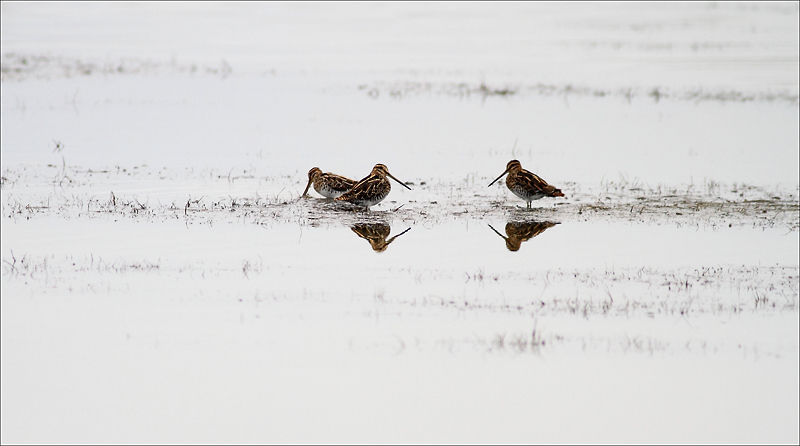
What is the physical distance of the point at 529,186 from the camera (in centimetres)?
1377

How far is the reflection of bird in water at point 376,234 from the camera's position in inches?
452

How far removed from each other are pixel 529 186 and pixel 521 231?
1.49 meters

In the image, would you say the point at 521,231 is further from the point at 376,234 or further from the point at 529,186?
the point at 376,234

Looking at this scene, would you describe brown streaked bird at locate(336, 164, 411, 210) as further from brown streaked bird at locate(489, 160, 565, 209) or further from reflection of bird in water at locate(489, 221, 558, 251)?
brown streaked bird at locate(489, 160, 565, 209)

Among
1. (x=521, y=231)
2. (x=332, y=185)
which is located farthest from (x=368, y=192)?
(x=521, y=231)

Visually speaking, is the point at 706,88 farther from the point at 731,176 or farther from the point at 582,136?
the point at 731,176

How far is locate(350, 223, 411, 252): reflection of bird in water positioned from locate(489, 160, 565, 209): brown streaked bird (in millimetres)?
2232

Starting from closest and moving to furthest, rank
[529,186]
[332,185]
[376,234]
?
[376,234]
[529,186]
[332,185]

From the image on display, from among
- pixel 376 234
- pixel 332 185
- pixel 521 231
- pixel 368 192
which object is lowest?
pixel 376 234

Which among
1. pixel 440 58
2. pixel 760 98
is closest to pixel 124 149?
pixel 760 98

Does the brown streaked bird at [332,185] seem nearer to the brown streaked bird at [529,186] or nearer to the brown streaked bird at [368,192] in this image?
the brown streaked bird at [368,192]

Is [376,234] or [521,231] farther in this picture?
[521,231]

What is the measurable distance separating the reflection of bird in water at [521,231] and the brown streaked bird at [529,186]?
3.01 ft

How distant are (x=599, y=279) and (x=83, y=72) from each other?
26849 millimetres
